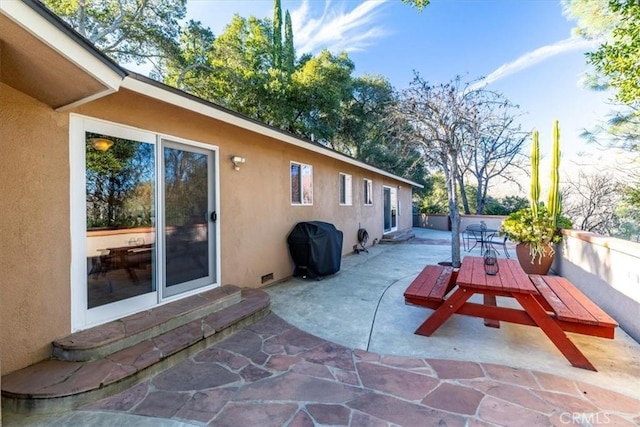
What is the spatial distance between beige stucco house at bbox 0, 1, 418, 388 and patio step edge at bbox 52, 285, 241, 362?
0.13m

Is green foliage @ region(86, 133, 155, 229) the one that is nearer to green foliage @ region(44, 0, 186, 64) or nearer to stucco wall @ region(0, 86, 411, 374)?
stucco wall @ region(0, 86, 411, 374)

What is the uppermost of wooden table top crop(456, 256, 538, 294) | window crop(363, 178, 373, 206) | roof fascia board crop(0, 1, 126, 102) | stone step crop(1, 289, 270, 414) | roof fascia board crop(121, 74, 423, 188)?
roof fascia board crop(121, 74, 423, 188)

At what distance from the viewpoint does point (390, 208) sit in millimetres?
13219

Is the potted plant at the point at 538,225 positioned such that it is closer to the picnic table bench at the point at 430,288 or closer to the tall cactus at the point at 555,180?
the tall cactus at the point at 555,180

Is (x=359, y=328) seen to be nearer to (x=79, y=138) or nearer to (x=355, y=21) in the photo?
(x=79, y=138)

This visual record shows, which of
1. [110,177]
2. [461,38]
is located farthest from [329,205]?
[461,38]

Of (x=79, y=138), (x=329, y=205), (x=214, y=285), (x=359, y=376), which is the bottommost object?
(x=359, y=376)

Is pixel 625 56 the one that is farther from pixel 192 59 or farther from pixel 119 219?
pixel 192 59

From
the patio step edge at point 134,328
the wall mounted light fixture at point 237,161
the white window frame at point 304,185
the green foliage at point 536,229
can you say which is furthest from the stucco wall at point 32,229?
the green foliage at point 536,229

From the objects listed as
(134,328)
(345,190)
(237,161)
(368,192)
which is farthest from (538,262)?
(134,328)

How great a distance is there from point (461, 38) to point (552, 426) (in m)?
12.0

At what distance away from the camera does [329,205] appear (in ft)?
26.1

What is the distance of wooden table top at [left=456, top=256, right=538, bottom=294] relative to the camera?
2843 mm

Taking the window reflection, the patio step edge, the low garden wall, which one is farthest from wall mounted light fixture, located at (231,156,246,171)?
the low garden wall
